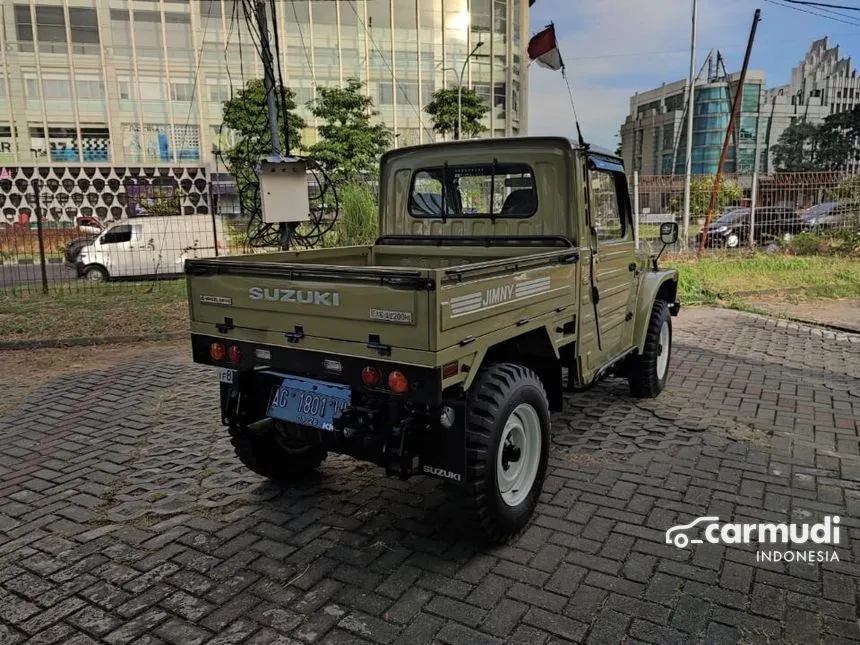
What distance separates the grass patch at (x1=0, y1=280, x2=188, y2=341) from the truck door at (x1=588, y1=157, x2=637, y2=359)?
6.38m

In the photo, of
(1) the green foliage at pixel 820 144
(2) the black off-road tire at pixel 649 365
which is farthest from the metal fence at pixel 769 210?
(1) the green foliage at pixel 820 144

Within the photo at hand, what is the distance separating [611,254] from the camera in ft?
15.2

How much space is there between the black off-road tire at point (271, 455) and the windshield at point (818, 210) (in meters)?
15.8

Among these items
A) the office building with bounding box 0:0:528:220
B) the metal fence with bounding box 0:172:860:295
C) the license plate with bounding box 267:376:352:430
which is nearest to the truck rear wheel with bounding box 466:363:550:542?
the license plate with bounding box 267:376:352:430

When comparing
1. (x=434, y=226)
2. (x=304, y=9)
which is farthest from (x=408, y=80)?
(x=434, y=226)

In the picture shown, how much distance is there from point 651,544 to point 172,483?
9.68 ft

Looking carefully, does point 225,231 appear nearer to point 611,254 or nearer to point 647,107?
point 611,254

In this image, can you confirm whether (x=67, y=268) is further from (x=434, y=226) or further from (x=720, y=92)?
(x=720, y=92)

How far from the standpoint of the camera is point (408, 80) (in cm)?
3928

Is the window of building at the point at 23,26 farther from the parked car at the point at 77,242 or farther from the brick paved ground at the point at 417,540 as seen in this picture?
the brick paved ground at the point at 417,540

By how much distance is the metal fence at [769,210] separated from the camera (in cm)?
1523

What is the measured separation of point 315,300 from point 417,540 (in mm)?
1396

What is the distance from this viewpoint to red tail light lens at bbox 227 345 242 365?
11.4 feet

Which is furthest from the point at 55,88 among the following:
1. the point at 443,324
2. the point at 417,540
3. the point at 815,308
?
the point at 443,324
